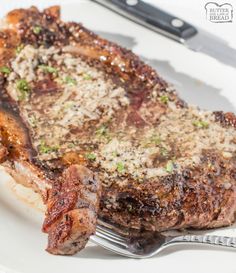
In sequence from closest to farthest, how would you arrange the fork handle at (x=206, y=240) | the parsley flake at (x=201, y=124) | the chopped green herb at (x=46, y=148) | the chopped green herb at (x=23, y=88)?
the fork handle at (x=206, y=240)
the chopped green herb at (x=46, y=148)
the parsley flake at (x=201, y=124)
the chopped green herb at (x=23, y=88)

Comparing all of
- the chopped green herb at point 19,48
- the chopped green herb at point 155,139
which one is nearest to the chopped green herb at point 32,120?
the chopped green herb at point 19,48

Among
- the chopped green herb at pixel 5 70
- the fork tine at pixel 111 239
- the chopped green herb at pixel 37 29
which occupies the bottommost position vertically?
the fork tine at pixel 111 239

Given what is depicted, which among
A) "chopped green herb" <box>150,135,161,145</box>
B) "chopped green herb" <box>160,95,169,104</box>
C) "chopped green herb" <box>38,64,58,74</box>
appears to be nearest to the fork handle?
"chopped green herb" <box>150,135,161,145</box>

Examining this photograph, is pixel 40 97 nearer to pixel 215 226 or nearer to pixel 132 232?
pixel 132 232

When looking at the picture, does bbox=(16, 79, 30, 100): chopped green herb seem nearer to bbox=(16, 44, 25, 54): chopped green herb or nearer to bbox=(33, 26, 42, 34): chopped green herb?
bbox=(16, 44, 25, 54): chopped green herb

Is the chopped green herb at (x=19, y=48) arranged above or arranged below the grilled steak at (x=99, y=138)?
above

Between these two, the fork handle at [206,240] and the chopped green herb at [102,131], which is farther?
the chopped green herb at [102,131]

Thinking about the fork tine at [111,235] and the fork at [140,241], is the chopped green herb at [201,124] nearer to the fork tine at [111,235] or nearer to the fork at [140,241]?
the fork at [140,241]
